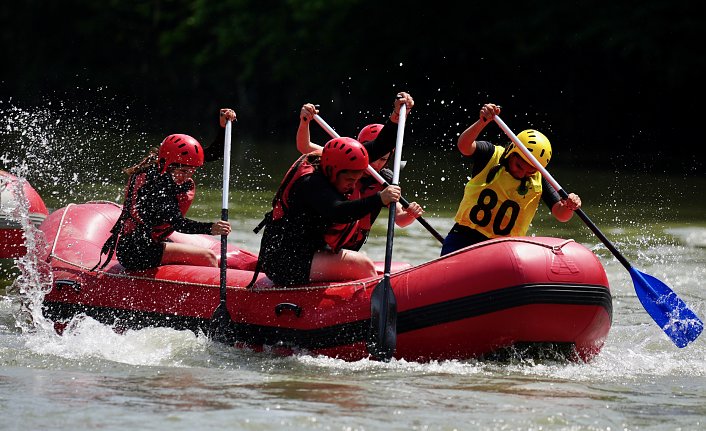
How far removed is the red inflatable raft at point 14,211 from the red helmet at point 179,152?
5.61 ft

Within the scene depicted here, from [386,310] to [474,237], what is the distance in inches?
45.8

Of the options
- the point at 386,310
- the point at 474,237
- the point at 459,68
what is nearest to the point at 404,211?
the point at 474,237

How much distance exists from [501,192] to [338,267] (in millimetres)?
1168

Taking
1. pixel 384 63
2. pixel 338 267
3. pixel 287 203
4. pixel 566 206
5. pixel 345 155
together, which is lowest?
→ pixel 338 267

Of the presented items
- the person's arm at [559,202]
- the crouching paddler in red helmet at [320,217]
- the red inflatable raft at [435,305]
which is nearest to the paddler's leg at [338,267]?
the crouching paddler in red helmet at [320,217]

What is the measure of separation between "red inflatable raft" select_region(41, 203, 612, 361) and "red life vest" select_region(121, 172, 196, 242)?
249 mm

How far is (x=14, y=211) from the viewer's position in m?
9.12

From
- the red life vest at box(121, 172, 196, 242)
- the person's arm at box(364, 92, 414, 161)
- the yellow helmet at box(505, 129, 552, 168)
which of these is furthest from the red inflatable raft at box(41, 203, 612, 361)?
the person's arm at box(364, 92, 414, 161)

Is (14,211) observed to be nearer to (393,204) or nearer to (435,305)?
(393,204)

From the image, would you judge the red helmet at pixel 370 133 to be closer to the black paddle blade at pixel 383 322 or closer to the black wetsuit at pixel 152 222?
the black wetsuit at pixel 152 222

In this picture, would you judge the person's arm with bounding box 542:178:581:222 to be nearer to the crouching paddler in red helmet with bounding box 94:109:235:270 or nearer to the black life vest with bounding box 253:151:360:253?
the black life vest with bounding box 253:151:360:253

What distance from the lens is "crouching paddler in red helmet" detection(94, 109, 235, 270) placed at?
7.65 metres

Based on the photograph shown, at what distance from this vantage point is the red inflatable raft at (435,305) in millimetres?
6859

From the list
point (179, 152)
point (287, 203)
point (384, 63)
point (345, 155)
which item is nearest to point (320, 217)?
point (287, 203)
